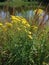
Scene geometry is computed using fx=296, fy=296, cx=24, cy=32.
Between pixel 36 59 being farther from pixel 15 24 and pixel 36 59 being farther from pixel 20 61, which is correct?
pixel 15 24

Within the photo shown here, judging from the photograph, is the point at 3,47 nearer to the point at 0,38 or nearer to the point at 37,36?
the point at 0,38

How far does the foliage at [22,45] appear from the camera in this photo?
3.84m

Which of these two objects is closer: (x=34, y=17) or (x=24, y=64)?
(x=24, y=64)

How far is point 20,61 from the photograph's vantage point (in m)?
3.83

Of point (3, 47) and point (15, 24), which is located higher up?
point (15, 24)

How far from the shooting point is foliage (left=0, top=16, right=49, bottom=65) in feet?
12.6

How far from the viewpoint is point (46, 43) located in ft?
13.3

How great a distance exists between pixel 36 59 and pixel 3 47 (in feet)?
1.56

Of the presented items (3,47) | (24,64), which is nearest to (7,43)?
(3,47)

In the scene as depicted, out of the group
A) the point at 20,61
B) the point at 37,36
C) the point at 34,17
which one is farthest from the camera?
the point at 34,17

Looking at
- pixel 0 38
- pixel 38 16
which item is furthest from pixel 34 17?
pixel 0 38

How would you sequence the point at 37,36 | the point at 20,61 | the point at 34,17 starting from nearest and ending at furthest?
the point at 20,61 < the point at 37,36 < the point at 34,17

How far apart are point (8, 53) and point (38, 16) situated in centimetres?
90

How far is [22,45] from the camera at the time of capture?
3852 mm
